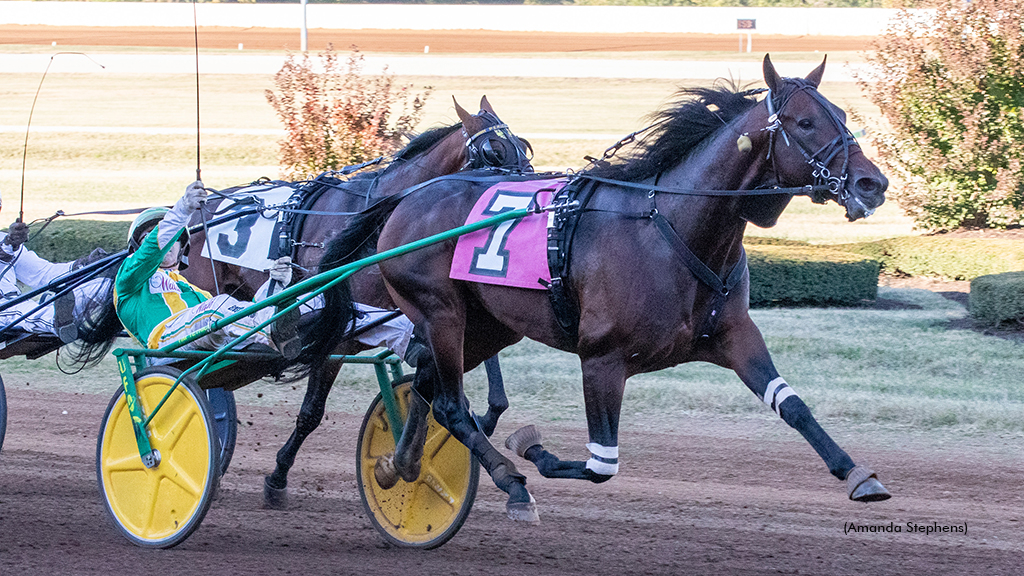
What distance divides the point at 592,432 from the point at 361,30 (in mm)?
28456

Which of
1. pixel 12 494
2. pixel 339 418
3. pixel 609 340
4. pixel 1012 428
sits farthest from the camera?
pixel 339 418

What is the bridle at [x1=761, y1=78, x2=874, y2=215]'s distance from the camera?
11.5 feet

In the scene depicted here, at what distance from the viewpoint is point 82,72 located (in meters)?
29.1

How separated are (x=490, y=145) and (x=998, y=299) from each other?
5140mm

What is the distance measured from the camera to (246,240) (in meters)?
5.75

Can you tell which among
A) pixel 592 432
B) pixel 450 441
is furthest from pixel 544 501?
pixel 592 432

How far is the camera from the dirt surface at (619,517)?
13.3ft

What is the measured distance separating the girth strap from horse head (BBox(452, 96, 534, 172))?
5.47 feet

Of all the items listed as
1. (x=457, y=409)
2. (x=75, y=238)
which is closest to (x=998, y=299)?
(x=457, y=409)

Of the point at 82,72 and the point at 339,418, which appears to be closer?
the point at 339,418

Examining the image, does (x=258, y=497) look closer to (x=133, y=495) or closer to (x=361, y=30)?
(x=133, y=495)

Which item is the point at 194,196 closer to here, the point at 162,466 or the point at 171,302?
the point at 171,302

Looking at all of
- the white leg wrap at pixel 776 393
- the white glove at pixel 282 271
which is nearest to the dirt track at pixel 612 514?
the white leg wrap at pixel 776 393

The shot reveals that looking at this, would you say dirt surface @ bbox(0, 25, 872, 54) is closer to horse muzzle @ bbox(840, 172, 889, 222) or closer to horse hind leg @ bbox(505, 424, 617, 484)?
horse hind leg @ bbox(505, 424, 617, 484)
